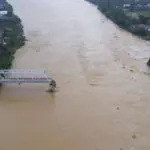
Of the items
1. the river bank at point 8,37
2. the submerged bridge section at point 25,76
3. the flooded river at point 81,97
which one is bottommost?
the flooded river at point 81,97

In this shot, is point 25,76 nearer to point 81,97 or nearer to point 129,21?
point 81,97

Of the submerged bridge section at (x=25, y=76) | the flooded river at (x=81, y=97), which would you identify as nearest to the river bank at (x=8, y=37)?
the flooded river at (x=81, y=97)

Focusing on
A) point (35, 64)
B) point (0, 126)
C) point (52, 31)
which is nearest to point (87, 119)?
point (0, 126)

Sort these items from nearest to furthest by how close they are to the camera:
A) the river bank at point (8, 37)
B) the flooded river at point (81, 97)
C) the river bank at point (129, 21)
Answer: the flooded river at point (81, 97) < the river bank at point (8, 37) < the river bank at point (129, 21)

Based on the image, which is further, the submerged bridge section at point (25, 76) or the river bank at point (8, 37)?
the river bank at point (8, 37)

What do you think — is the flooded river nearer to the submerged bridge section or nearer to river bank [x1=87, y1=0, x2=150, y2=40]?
the submerged bridge section

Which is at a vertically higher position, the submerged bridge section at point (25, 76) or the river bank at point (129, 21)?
the river bank at point (129, 21)

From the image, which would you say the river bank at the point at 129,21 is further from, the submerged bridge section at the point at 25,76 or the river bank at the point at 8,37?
the submerged bridge section at the point at 25,76

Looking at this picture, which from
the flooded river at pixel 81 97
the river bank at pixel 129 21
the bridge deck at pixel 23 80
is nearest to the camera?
the flooded river at pixel 81 97
